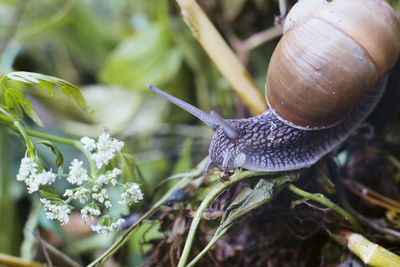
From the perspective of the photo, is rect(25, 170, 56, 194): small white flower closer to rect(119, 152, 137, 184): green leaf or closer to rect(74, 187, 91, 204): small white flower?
rect(74, 187, 91, 204): small white flower

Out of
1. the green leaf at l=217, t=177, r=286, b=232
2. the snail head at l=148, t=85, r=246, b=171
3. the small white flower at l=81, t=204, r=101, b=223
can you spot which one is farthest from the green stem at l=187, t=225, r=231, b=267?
the small white flower at l=81, t=204, r=101, b=223

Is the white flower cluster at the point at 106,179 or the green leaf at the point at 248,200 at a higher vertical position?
the white flower cluster at the point at 106,179

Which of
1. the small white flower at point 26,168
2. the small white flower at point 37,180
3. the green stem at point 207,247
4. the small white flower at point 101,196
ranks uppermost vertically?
the small white flower at point 26,168

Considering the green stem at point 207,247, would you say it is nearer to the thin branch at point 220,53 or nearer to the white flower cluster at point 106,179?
the white flower cluster at point 106,179

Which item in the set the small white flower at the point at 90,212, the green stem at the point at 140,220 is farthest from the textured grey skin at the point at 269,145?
the small white flower at the point at 90,212

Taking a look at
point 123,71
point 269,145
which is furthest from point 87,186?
point 123,71

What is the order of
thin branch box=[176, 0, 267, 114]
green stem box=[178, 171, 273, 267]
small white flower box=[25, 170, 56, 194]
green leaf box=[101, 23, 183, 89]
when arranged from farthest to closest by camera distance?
1. green leaf box=[101, 23, 183, 89]
2. thin branch box=[176, 0, 267, 114]
3. green stem box=[178, 171, 273, 267]
4. small white flower box=[25, 170, 56, 194]

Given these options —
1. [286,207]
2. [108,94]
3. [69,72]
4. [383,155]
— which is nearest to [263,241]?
[286,207]
